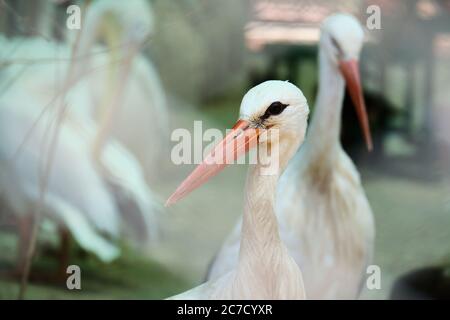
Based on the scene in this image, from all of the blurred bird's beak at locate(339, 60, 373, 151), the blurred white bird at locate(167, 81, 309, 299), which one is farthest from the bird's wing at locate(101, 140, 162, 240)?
the blurred white bird at locate(167, 81, 309, 299)

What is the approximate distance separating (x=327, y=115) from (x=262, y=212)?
0.58 m

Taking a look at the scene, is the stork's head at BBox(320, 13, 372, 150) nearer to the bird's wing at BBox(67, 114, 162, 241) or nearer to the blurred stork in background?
the blurred stork in background

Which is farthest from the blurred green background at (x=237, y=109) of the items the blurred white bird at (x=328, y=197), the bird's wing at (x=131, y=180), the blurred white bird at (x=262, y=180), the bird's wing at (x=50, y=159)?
the blurred white bird at (x=262, y=180)

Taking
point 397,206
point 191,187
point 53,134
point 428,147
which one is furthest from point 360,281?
point 53,134

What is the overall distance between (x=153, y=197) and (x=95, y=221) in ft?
0.73

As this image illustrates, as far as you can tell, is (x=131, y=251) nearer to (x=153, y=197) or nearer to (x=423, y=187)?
(x=153, y=197)

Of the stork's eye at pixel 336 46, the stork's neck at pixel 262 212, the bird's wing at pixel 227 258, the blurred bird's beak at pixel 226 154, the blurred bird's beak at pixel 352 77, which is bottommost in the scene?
the bird's wing at pixel 227 258

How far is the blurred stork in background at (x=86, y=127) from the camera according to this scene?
2.78 m

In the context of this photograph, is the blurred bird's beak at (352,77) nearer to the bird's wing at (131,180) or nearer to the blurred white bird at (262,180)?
the blurred white bird at (262,180)

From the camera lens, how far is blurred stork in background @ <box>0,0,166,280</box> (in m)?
2.78

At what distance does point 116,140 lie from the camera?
2.88m

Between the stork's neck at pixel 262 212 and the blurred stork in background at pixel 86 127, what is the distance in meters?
1.10

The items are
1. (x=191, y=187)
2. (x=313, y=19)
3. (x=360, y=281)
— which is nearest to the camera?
(x=191, y=187)

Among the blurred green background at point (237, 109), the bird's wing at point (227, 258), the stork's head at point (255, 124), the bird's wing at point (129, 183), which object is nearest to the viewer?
the stork's head at point (255, 124)
